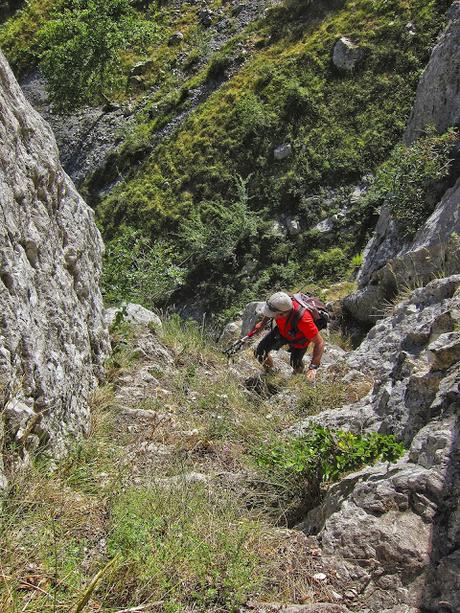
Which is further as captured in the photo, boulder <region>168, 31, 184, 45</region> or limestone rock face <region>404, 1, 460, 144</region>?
boulder <region>168, 31, 184, 45</region>

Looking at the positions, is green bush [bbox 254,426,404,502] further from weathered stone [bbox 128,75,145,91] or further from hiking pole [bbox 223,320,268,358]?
weathered stone [bbox 128,75,145,91]

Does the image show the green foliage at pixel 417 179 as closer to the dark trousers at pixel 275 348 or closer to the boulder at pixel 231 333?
the boulder at pixel 231 333

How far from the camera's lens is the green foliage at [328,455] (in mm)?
3730

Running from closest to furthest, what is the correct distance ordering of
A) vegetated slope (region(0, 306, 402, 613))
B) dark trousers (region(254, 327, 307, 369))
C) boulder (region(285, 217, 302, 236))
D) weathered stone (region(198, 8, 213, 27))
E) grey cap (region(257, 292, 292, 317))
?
vegetated slope (region(0, 306, 402, 613)), grey cap (region(257, 292, 292, 317)), dark trousers (region(254, 327, 307, 369)), boulder (region(285, 217, 302, 236)), weathered stone (region(198, 8, 213, 27))

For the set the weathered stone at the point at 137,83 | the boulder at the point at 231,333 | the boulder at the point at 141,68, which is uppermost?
the boulder at the point at 141,68

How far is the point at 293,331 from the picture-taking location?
269 inches

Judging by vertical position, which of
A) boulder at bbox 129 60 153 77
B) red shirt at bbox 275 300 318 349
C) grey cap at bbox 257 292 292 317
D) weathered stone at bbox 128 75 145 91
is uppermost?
boulder at bbox 129 60 153 77

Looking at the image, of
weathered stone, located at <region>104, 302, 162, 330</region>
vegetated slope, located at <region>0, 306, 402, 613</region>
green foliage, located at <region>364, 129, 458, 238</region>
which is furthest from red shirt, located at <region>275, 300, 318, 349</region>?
green foliage, located at <region>364, 129, 458, 238</region>

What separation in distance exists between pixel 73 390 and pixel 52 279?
0.96 metres

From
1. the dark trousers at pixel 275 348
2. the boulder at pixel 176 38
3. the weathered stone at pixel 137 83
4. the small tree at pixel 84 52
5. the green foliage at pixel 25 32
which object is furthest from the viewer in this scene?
the green foliage at pixel 25 32

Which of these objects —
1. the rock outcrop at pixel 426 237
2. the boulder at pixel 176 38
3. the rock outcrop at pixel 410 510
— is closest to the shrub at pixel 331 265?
the rock outcrop at pixel 426 237

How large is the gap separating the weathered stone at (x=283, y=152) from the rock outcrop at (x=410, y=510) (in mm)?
11663

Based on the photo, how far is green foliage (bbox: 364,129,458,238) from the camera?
32.3 ft

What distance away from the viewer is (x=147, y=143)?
62.4 ft
